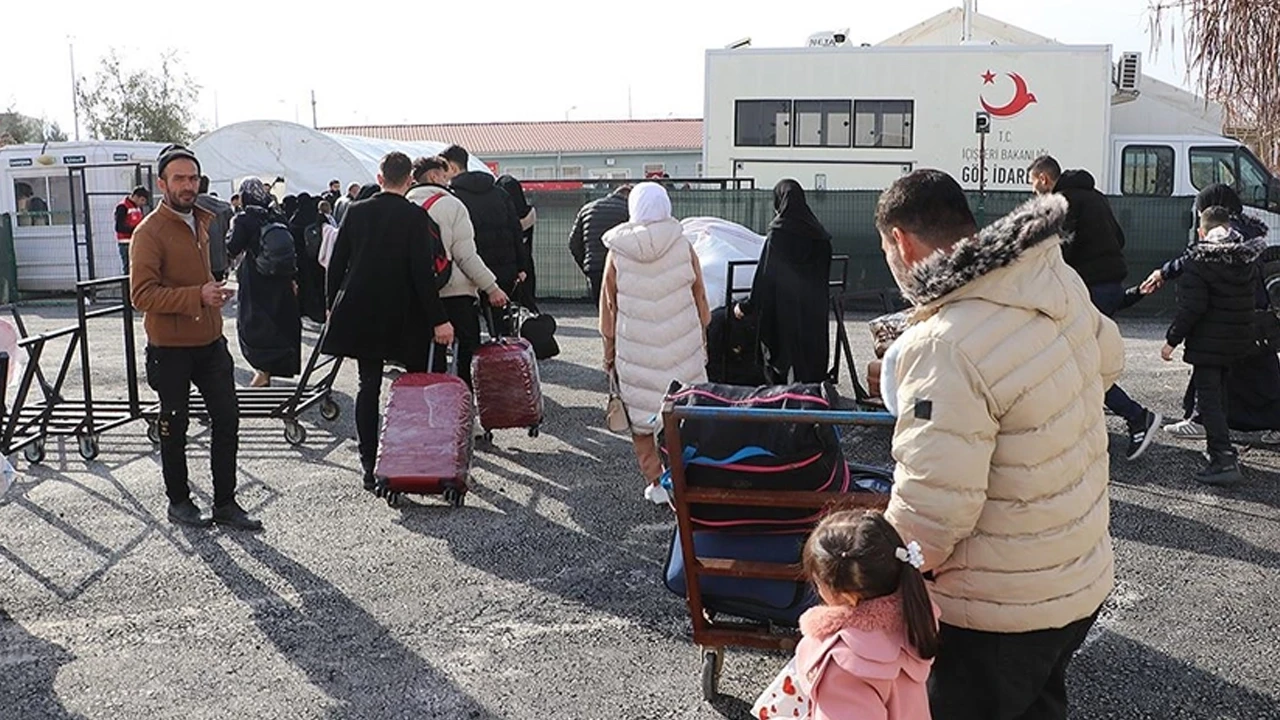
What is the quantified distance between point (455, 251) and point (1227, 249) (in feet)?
15.1

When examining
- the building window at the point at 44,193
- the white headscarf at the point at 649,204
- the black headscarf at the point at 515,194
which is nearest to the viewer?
the white headscarf at the point at 649,204

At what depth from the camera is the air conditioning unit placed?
68.3 feet

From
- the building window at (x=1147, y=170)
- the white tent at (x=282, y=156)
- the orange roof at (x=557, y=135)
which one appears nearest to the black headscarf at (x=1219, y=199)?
the building window at (x=1147, y=170)

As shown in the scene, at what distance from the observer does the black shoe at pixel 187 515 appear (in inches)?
252

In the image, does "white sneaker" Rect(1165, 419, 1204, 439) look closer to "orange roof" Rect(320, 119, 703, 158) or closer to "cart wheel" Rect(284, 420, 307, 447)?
"cart wheel" Rect(284, 420, 307, 447)

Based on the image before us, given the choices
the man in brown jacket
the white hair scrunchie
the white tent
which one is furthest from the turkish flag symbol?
the white hair scrunchie

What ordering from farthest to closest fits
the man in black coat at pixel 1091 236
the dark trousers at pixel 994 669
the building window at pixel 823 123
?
1. the building window at pixel 823 123
2. the man in black coat at pixel 1091 236
3. the dark trousers at pixel 994 669

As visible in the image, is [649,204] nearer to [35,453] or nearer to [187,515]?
[187,515]

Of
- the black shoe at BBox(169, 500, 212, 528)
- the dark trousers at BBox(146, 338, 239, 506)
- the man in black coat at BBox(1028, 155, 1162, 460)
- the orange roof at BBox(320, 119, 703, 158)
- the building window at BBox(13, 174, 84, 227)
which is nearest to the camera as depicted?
the dark trousers at BBox(146, 338, 239, 506)

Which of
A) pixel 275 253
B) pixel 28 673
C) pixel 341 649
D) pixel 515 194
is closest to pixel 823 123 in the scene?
pixel 515 194

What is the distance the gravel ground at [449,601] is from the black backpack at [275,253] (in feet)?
5.85

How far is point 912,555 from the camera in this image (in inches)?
104

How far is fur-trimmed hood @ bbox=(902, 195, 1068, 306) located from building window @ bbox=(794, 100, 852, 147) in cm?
1850

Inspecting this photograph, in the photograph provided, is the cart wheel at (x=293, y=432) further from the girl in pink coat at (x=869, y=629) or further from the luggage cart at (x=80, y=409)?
the girl in pink coat at (x=869, y=629)
